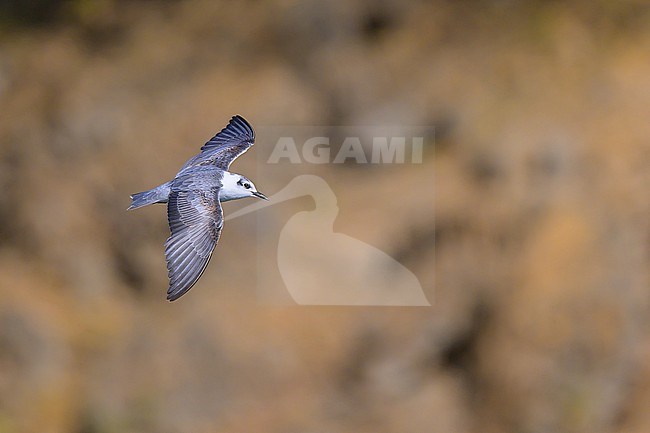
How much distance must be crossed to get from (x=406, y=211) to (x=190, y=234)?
817 millimetres

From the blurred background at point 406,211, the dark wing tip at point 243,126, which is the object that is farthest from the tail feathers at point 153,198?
the blurred background at point 406,211

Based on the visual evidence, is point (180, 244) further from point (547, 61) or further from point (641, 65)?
point (641, 65)

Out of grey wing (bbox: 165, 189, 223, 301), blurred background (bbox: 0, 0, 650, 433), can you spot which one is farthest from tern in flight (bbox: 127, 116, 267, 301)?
blurred background (bbox: 0, 0, 650, 433)

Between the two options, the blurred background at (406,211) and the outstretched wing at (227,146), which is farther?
the blurred background at (406,211)

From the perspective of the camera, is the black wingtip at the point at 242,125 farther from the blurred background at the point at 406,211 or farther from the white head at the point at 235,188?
the blurred background at the point at 406,211

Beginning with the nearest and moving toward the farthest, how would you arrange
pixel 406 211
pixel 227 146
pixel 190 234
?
pixel 190 234
pixel 227 146
pixel 406 211

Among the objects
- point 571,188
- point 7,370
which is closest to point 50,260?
point 7,370

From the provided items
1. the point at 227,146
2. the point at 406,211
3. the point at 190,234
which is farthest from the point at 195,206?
the point at 406,211

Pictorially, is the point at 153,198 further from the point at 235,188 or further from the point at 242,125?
the point at 242,125

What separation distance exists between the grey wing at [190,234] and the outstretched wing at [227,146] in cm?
11

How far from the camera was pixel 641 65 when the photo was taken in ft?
5.95

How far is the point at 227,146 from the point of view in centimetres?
126

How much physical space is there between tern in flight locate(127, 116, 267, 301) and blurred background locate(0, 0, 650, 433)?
1.90 ft

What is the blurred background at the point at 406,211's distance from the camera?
5.93ft
